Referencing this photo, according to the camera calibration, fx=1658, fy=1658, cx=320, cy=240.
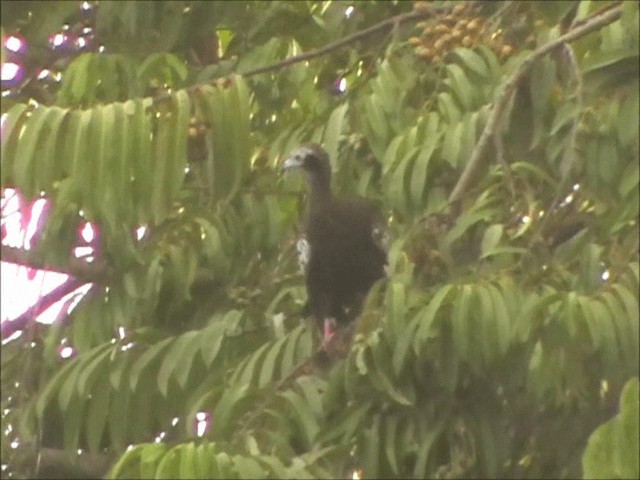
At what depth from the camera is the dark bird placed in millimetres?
5164

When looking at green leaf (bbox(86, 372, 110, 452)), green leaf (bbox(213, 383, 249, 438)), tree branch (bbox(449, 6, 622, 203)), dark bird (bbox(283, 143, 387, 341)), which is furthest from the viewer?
dark bird (bbox(283, 143, 387, 341))

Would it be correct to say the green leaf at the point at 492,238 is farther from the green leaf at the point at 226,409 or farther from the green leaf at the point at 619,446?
the green leaf at the point at 619,446

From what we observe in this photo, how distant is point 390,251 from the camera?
12.9 ft

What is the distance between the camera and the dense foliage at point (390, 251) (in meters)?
3.31

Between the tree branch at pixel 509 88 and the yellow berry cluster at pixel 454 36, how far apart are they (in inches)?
21.0

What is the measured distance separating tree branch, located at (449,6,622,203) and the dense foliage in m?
0.01

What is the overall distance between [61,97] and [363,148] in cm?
79

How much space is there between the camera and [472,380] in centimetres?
357

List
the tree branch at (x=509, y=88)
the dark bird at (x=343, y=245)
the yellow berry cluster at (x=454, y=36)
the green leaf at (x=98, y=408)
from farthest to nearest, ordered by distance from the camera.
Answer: the dark bird at (x=343, y=245) → the yellow berry cluster at (x=454, y=36) → the green leaf at (x=98, y=408) → the tree branch at (x=509, y=88)

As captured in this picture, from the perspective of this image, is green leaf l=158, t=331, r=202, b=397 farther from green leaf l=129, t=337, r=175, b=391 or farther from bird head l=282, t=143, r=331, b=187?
bird head l=282, t=143, r=331, b=187

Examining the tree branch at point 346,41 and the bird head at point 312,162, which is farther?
the bird head at point 312,162

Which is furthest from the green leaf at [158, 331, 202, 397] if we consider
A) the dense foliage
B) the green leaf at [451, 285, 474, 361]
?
the green leaf at [451, 285, 474, 361]

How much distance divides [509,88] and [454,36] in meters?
0.59

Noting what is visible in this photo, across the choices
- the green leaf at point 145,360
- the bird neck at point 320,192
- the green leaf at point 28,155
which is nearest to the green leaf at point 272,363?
the green leaf at point 145,360
